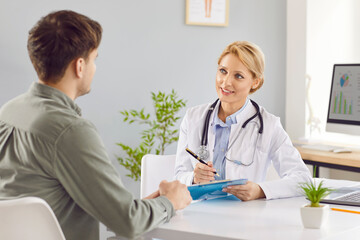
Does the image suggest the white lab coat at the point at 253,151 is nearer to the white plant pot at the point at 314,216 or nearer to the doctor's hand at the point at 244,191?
the doctor's hand at the point at 244,191

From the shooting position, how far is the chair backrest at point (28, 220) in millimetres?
1368

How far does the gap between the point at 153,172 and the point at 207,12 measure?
77.6 inches

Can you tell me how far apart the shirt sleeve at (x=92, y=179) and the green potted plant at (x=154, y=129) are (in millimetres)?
2193

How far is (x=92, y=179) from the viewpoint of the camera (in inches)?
56.6

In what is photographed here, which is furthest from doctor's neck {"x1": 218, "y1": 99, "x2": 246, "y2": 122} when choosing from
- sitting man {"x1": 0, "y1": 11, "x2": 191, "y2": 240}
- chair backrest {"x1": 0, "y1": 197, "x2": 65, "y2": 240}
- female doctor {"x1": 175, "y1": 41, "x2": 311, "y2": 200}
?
chair backrest {"x1": 0, "y1": 197, "x2": 65, "y2": 240}

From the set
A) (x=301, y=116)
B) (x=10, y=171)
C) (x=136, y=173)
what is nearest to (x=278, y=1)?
(x=301, y=116)

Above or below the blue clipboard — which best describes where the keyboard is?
below

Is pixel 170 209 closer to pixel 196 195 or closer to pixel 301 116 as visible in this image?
pixel 196 195

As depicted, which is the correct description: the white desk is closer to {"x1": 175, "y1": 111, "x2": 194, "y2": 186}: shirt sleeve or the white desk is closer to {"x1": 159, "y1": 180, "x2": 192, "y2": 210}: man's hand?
{"x1": 159, "y1": 180, "x2": 192, "y2": 210}: man's hand

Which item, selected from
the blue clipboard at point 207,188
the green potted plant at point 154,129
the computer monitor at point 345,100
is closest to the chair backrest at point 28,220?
the blue clipboard at point 207,188

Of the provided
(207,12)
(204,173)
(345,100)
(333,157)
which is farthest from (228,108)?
(207,12)

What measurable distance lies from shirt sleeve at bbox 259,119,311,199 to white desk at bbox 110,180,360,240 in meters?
0.12

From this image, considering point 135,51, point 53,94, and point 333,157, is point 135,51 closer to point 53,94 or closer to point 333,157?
point 333,157

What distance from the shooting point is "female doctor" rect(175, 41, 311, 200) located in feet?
8.41
